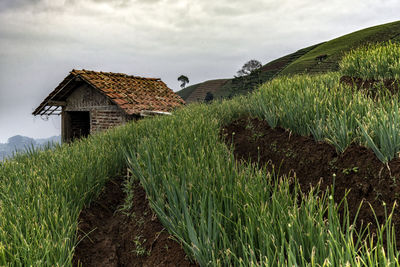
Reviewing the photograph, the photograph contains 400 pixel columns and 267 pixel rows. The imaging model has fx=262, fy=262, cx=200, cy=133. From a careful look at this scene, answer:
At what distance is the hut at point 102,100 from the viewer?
1184 centimetres

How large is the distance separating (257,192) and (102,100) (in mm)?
11690

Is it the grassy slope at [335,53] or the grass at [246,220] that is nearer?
the grass at [246,220]

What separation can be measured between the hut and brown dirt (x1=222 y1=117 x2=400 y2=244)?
688 centimetres

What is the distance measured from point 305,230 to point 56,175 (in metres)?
3.27

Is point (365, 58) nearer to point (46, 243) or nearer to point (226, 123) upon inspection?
point (226, 123)

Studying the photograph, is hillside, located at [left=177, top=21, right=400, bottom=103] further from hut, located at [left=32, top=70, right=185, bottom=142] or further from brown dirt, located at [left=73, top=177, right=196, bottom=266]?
brown dirt, located at [left=73, top=177, right=196, bottom=266]

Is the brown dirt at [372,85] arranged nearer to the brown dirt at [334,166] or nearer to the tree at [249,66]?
the brown dirt at [334,166]

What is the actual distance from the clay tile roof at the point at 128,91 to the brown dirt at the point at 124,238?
24.4 feet

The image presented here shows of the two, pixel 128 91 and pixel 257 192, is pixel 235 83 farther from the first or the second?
pixel 257 192

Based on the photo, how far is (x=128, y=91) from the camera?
1306cm

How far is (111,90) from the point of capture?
39.8 feet

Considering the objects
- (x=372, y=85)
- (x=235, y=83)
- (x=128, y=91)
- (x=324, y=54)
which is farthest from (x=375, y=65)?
(x=235, y=83)

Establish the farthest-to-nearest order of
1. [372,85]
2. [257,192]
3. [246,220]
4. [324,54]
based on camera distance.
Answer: [324,54] → [372,85] → [257,192] → [246,220]

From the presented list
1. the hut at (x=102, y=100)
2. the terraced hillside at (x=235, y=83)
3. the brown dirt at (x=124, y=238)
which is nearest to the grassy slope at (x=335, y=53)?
the terraced hillside at (x=235, y=83)
